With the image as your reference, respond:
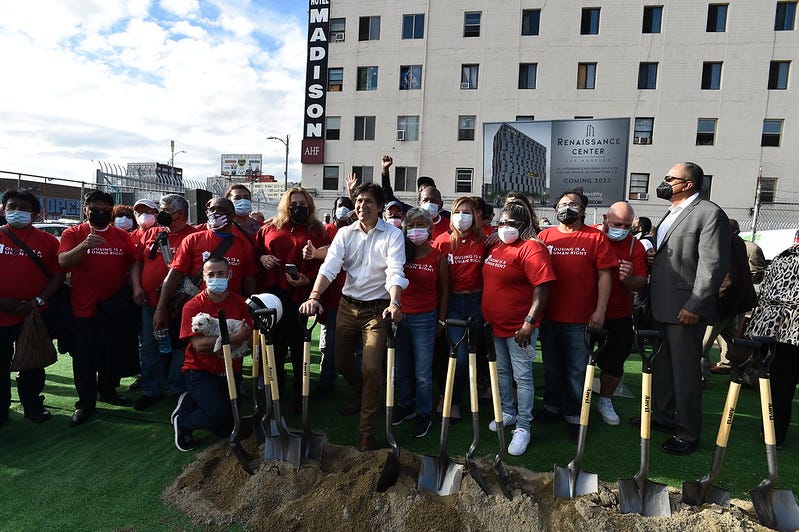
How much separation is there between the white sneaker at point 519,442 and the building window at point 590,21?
75.4 feet

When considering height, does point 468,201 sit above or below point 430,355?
above

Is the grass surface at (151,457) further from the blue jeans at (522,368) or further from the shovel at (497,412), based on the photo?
the shovel at (497,412)

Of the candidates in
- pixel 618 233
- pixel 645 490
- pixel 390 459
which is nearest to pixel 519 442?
pixel 645 490

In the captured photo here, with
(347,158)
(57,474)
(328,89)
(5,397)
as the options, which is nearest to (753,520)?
(57,474)

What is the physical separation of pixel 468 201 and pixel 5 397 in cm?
447

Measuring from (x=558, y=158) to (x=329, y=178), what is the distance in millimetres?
13080

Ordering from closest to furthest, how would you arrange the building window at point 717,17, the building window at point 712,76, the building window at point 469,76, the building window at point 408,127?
the building window at point 717,17 < the building window at point 712,76 < the building window at point 469,76 < the building window at point 408,127

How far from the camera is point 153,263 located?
4449 millimetres

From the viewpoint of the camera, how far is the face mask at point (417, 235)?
3.85 metres

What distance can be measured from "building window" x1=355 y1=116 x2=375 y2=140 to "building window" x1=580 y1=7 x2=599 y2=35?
10696 millimetres

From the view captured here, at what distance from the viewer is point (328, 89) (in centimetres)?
2445

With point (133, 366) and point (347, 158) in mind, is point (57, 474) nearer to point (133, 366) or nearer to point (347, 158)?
point (133, 366)

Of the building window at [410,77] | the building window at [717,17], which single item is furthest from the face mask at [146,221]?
the building window at [717,17]

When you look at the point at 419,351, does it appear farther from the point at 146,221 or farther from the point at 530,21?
the point at 530,21
